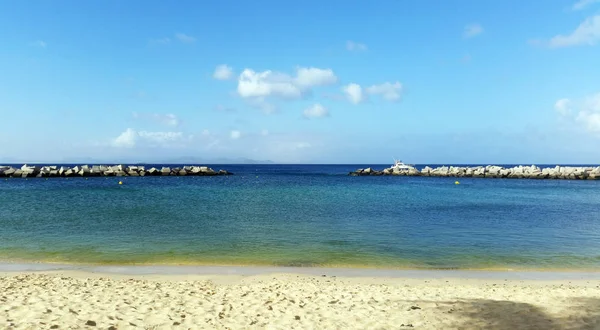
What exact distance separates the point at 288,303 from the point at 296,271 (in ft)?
12.9

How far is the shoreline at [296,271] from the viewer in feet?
40.3

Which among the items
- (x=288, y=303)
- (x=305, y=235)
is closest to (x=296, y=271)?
(x=288, y=303)

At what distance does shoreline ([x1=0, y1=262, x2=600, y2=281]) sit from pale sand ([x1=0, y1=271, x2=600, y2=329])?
0.63m

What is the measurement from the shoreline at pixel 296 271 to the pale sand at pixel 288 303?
63 centimetres

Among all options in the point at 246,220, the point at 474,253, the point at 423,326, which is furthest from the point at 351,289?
the point at 246,220

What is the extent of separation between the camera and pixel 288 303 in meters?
8.92

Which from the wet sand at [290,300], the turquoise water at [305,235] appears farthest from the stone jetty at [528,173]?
the wet sand at [290,300]

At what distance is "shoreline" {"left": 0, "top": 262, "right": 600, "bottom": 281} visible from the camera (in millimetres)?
12289

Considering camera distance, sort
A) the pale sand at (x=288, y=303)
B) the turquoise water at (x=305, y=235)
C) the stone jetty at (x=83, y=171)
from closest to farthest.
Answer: the pale sand at (x=288, y=303)
the turquoise water at (x=305, y=235)
the stone jetty at (x=83, y=171)

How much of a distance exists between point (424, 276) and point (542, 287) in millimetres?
3080

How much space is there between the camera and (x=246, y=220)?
944 inches

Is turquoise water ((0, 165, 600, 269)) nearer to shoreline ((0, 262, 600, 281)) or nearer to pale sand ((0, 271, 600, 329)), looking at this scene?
shoreline ((0, 262, 600, 281))

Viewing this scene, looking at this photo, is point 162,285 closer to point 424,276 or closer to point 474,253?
point 424,276

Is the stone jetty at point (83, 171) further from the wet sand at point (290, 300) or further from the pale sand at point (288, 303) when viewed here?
the pale sand at point (288, 303)
